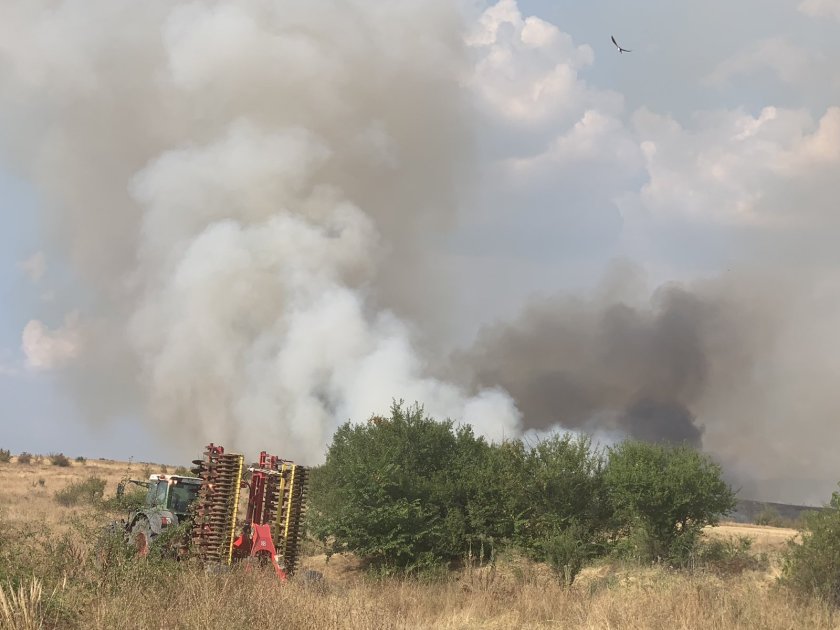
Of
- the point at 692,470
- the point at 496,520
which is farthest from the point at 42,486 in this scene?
the point at 692,470

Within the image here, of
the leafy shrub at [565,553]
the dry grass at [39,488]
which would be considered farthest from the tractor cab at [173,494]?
the leafy shrub at [565,553]

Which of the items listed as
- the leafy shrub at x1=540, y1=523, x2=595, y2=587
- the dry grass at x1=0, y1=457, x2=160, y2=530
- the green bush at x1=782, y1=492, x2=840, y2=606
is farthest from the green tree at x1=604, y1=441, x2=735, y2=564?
the dry grass at x1=0, y1=457, x2=160, y2=530

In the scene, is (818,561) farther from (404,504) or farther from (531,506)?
(404,504)

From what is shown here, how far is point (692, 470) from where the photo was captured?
1000 inches

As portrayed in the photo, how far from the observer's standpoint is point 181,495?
20125 millimetres

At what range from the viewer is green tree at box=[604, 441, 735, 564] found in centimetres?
2411

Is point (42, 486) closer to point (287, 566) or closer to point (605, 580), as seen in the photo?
point (287, 566)

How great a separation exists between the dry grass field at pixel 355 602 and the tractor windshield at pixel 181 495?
5.68m

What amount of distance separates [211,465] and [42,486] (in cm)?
3894

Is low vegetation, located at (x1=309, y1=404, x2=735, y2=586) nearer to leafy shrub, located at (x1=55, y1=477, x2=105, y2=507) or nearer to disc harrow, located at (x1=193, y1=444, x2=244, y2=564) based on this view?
disc harrow, located at (x1=193, y1=444, x2=244, y2=564)

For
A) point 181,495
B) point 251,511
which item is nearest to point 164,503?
point 181,495

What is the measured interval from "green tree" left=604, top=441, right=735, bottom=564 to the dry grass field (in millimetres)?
5286

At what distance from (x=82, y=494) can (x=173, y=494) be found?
1041 inches

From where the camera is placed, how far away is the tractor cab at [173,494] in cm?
1980
